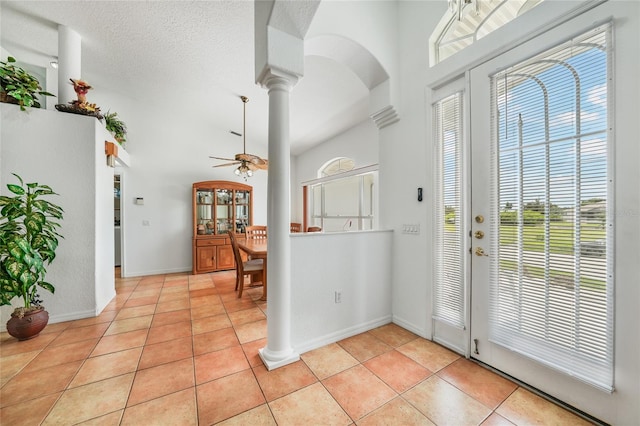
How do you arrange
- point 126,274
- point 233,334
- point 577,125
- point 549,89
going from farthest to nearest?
point 126,274 → point 233,334 → point 549,89 → point 577,125

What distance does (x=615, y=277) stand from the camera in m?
1.31

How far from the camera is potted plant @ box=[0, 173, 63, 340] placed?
208 cm

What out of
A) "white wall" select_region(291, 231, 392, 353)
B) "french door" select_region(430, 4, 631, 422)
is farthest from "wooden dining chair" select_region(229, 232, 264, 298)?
"french door" select_region(430, 4, 631, 422)

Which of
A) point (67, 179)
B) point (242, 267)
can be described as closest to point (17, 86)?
point (67, 179)

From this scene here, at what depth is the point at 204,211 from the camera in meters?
5.18

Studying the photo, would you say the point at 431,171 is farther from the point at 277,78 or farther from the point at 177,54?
the point at 177,54

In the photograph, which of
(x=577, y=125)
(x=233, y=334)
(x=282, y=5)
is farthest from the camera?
(x=233, y=334)

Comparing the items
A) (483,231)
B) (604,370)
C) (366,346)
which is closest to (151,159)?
(366,346)

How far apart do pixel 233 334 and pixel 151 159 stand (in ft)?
13.8

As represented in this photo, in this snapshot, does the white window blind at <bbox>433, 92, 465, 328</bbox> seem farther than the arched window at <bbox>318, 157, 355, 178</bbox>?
No

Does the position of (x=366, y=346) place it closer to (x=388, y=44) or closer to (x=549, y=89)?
(x=549, y=89)

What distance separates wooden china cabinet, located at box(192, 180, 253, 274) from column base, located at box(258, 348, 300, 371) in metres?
3.38

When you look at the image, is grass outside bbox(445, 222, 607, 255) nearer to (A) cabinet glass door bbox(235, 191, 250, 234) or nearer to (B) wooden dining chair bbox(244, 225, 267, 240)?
(B) wooden dining chair bbox(244, 225, 267, 240)

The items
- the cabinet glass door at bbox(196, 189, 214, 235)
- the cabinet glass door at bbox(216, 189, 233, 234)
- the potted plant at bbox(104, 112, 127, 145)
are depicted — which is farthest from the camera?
the cabinet glass door at bbox(216, 189, 233, 234)
